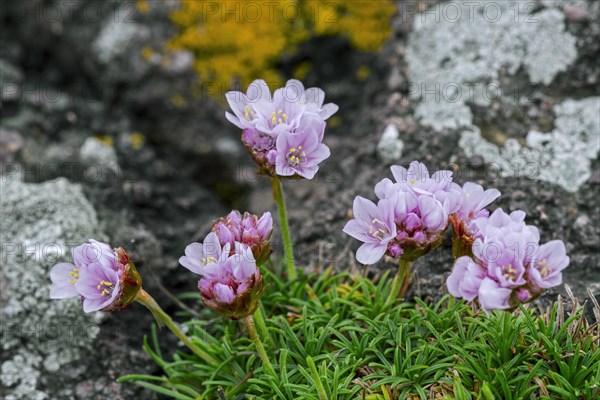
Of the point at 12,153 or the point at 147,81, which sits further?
the point at 147,81

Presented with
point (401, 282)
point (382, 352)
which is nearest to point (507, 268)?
point (401, 282)

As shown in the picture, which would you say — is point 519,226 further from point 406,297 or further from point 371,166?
point 371,166

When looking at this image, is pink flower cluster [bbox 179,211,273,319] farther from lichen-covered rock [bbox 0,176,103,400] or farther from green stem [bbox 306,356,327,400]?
lichen-covered rock [bbox 0,176,103,400]

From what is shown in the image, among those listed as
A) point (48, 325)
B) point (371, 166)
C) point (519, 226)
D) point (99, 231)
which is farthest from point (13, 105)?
point (519, 226)

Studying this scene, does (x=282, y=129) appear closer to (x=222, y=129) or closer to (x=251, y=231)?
(x=251, y=231)

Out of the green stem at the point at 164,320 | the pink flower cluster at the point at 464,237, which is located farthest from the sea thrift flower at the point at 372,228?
the green stem at the point at 164,320

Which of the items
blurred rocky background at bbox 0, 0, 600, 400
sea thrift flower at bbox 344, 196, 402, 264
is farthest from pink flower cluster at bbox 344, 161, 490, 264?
blurred rocky background at bbox 0, 0, 600, 400
